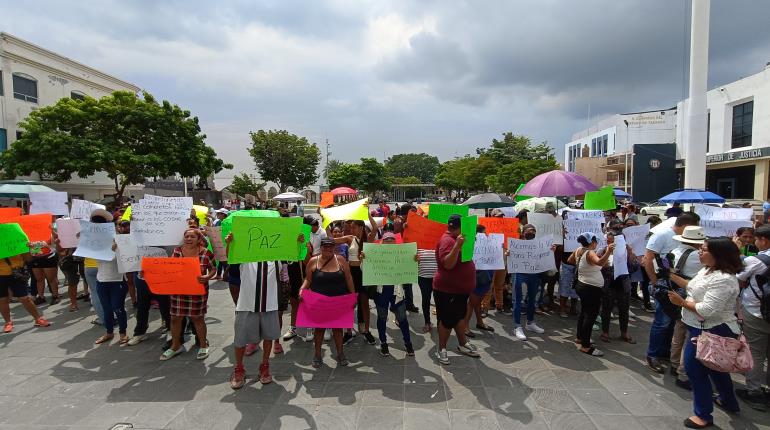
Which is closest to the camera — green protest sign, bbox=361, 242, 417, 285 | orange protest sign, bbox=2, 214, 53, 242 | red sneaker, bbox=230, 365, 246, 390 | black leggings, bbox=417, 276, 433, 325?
red sneaker, bbox=230, 365, 246, 390

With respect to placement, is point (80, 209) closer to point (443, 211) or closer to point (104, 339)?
point (104, 339)

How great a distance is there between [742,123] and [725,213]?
28331 millimetres

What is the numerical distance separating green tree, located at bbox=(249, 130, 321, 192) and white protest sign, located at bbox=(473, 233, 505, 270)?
1441 inches

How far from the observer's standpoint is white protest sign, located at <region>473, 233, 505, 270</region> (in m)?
5.50

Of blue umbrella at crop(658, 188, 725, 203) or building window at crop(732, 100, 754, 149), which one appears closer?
blue umbrella at crop(658, 188, 725, 203)

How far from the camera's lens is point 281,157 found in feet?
131

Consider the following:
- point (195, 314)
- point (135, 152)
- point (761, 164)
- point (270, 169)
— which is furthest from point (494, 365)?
point (270, 169)

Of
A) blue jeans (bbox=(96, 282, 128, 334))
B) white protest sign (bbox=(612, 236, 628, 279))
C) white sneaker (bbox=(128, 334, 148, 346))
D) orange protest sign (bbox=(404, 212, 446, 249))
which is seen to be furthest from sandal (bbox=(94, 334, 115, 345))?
white protest sign (bbox=(612, 236, 628, 279))

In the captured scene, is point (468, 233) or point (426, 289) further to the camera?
point (426, 289)

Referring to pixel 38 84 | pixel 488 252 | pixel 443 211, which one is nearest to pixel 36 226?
pixel 443 211

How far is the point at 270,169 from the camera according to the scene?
39.8 meters

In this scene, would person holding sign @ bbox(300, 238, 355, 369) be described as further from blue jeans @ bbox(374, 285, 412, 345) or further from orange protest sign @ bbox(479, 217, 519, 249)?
orange protest sign @ bbox(479, 217, 519, 249)

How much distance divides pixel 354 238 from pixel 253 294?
163cm

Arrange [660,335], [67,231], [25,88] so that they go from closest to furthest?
[660,335], [67,231], [25,88]
